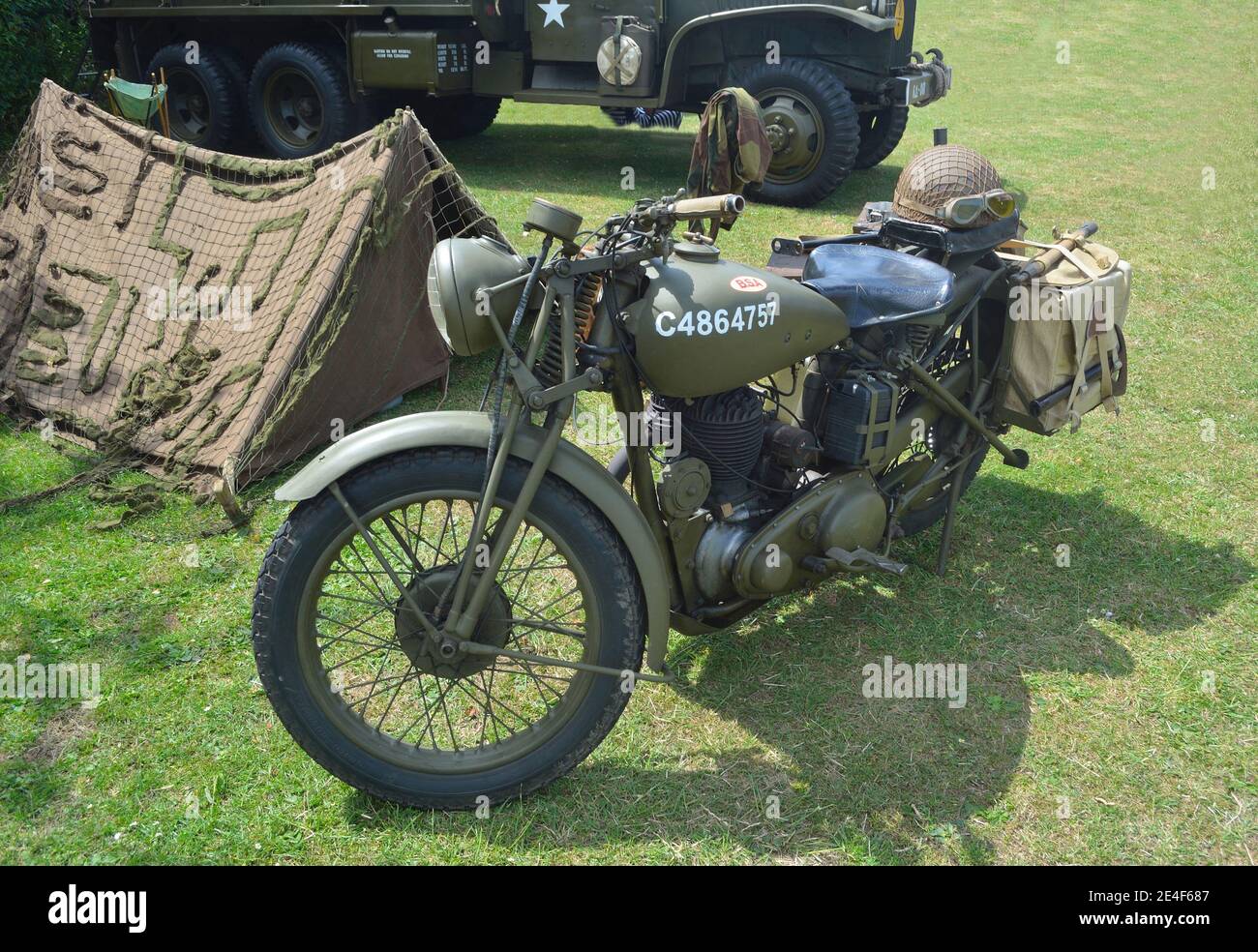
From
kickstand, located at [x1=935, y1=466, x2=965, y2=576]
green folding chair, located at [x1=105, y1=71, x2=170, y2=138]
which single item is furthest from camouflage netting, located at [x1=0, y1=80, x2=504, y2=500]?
green folding chair, located at [x1=105, y1=71, x2=170, y2=138]

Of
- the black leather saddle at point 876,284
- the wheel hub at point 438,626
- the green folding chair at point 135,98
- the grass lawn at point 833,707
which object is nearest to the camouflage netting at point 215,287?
the grass lawn at point 833,707

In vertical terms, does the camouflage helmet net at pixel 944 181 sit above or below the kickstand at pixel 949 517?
above

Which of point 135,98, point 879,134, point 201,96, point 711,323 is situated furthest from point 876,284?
point 201,96

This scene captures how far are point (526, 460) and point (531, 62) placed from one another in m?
7.63

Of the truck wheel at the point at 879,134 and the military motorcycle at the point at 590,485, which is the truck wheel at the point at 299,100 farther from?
the military motorcycle at the point at 590,485

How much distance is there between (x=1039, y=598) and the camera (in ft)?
12.2

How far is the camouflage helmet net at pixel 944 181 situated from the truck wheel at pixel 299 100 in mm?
7140

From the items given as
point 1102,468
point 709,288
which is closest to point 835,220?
point 1102,468

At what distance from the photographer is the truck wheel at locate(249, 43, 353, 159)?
31.1 feet

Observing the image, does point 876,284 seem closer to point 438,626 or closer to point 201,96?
point 438,626

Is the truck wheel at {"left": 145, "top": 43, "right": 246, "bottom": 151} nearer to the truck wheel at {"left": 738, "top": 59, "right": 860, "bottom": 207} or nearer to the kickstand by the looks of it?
the truck wheel at {"left": 738, "top": 59, "right": 860, "bottom": 207}

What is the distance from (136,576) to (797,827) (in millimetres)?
2477

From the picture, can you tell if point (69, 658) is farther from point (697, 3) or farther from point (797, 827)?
point (697, 3)

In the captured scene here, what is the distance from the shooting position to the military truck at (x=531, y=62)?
825cm
